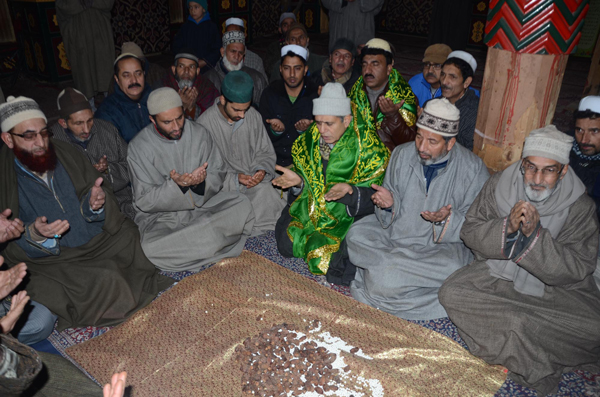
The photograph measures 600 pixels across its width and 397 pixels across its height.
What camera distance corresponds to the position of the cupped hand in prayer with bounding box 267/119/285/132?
5.22 metres

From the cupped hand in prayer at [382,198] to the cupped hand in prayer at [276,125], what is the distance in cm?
193

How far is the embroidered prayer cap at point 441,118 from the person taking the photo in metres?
3.37

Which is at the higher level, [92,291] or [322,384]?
[92,291]

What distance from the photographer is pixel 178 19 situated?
13148 millimetres

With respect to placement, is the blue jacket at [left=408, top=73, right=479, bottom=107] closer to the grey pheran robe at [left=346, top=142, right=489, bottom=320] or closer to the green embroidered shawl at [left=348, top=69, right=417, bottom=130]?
the green embroidered shawl at [left=348, top=69, right=417, bottom=130]

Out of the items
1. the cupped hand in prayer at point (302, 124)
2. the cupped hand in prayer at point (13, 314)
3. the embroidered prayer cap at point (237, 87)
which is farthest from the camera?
the cupped hand in prayer at point (302, 124)

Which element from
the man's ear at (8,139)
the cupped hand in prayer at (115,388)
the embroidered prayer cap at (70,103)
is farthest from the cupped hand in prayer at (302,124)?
the cupped hand in prayer at (115,388)

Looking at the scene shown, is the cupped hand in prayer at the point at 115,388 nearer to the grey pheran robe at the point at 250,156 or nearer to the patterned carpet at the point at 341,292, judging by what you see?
the patterned carpet at the point at 341,292

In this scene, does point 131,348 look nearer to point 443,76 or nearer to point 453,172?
point 453,172

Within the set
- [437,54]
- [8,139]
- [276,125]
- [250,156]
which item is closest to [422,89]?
[437,54]

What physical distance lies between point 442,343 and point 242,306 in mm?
1565

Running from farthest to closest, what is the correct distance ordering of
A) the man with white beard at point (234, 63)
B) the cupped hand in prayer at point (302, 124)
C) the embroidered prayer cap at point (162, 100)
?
the man with white beard at point (234, 63), the cupped hand in prayer at point (302, 124), the embroidered prayer cap at point (162, 100)

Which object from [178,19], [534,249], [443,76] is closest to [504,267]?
[534,249]

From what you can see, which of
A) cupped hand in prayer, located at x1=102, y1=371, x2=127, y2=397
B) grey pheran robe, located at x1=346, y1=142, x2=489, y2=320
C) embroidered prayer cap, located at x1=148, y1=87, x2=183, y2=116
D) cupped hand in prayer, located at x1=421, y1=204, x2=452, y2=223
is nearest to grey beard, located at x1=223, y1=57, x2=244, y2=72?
embroidered prayer cap, located at x1=148, y1=87, x2=183, y2=116
